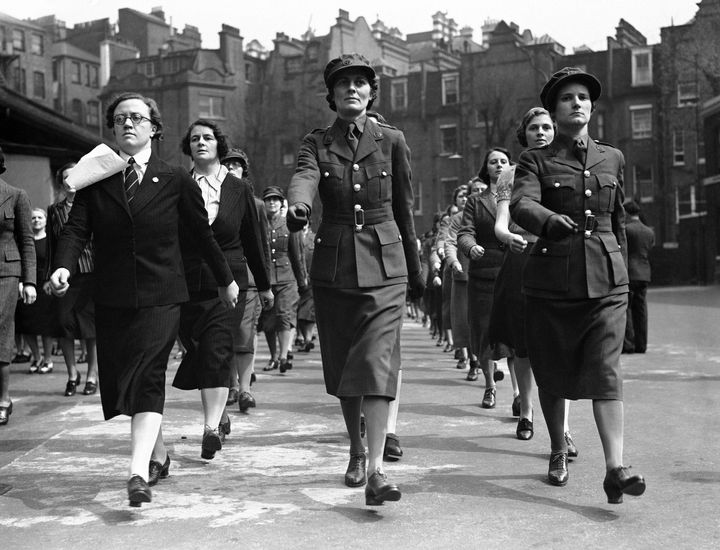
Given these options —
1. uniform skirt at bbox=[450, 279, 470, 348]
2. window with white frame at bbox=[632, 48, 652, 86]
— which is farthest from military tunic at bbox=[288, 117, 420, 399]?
window with white frame at bbox=[632, 48, 652, 86]

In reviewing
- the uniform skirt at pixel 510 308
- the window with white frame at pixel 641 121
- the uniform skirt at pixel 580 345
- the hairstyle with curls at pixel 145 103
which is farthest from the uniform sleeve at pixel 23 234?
the window with white frame at pixel 641 121

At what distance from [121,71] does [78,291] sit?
218 ft

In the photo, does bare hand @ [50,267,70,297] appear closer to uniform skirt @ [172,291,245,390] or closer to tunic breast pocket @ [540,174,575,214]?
uniform skirt @ [172,291,245,390]

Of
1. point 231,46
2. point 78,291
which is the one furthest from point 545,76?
point 78,291

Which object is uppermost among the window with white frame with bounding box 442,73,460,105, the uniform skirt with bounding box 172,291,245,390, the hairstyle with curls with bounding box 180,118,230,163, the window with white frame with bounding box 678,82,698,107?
the window with white frame with bounding box 442,73,460,105

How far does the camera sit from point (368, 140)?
19.4ft

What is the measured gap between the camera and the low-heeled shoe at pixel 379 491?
5.11 m

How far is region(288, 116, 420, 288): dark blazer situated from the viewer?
573 centimetres

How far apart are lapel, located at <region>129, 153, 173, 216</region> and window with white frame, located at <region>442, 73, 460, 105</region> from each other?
56.0m

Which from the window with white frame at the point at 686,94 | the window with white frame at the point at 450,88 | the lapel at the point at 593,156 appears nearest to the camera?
the lapel at the point at 593,156

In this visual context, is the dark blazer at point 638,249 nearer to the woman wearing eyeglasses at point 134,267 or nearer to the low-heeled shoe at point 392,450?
the low-heeled shoe at point 392,450

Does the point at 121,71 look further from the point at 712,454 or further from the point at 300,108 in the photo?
the point at 712,454

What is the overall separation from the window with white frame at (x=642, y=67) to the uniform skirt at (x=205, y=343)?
2046 inches

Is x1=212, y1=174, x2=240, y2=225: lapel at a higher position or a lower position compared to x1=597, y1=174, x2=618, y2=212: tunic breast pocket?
higher
